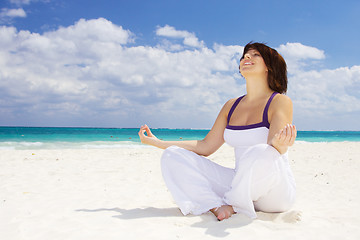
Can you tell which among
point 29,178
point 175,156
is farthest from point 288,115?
point 29,178

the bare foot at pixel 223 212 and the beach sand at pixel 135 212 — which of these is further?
the bare foot at pixel 223 212

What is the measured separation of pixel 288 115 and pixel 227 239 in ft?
4.03

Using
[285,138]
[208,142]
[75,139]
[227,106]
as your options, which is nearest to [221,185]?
[208,142]

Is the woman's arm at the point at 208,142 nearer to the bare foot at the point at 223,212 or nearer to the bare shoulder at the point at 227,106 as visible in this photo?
the bare shoulder at the point at 227,106

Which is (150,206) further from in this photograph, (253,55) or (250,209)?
(253,55)

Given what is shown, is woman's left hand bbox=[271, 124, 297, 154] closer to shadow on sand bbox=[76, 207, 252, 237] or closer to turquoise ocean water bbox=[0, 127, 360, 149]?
shadow on sand bbox=[76, 207, 252, 237]

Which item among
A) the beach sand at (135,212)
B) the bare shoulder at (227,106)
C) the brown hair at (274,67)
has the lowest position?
the beach sand at (135,212)

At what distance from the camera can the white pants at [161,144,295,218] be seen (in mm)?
2779

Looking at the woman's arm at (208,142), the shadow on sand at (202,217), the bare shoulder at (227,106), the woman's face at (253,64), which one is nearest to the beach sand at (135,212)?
the shadow on sand at (202,217)

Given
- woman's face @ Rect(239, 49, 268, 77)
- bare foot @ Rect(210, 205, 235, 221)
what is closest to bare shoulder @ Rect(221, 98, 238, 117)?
woman's face @ Rect(239, 49, 268, 77)

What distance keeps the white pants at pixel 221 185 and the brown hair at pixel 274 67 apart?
783 millimetres

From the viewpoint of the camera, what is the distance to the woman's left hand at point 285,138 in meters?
2.44

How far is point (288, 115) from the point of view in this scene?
2.85m

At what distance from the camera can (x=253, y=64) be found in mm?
3207
